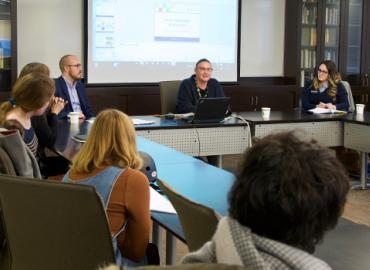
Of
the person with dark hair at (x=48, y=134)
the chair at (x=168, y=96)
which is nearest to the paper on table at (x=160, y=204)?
the person with dark hair at (x=48, y=134)

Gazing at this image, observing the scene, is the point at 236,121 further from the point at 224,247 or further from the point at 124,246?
the point at 224,247

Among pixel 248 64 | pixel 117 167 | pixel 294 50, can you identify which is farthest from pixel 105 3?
pixel 117 167

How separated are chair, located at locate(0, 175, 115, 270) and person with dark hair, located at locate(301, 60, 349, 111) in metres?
4.36

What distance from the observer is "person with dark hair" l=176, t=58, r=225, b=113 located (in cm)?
527

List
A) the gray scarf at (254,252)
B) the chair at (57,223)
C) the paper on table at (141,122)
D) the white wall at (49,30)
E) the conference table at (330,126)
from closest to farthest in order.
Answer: the gray scarf at (254,252) < the chair at (57,223) < the paper on table at (141,122) < the conference table at (330,126) < the white wall at (49,30)

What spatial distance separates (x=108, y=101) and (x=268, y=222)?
213 inches

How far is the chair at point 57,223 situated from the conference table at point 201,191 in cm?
31

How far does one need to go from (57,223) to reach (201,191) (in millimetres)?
864

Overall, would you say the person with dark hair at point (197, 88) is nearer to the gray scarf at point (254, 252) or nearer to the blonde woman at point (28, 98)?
the blonde woman at point (28, 98)

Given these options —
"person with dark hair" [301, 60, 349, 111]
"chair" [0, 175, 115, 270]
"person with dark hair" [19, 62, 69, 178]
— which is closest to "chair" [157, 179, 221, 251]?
"chair" [0, 175, 115, 270]

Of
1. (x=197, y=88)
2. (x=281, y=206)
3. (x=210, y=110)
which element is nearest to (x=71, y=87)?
(x=197, y=88)

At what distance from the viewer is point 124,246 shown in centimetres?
210

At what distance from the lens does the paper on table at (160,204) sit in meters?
2.20

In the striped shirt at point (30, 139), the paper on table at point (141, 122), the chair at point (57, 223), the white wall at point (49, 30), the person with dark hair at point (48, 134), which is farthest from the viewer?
the white wall at point (49, 30)
